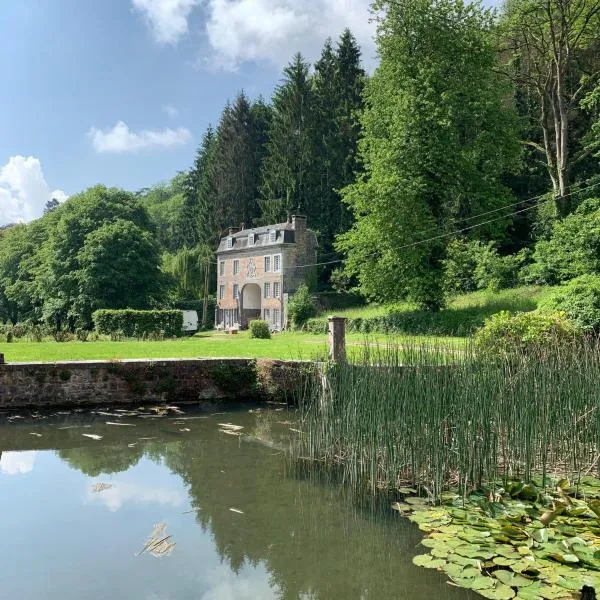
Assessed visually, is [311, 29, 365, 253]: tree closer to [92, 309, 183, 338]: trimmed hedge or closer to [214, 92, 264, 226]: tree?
[214, 92, 264, 226]: tree

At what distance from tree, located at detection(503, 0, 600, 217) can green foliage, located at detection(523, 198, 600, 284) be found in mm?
1629

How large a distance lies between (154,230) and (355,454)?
29860 mm

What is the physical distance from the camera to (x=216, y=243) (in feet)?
128

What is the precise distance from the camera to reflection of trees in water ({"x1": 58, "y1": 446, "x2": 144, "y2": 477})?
637cm

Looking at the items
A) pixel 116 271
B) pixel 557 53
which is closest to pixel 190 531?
pixel 557 53

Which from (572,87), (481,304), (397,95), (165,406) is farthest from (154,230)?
(165,406)

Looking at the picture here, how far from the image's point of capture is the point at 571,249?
63.7 ft

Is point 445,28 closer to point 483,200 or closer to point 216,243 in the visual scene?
point 483,200

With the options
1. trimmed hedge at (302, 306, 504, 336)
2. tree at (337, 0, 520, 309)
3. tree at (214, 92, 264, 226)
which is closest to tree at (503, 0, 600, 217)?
tree at (337, 0, 520, 309)

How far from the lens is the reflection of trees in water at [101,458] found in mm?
6371

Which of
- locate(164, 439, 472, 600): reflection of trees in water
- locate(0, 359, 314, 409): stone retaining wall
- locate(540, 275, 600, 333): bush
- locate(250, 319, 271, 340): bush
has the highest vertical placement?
locate(540, 275, 600, 333): bush

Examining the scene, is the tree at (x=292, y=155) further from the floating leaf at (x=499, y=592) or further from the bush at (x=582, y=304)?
the floating leaf at (x=499, y=592)

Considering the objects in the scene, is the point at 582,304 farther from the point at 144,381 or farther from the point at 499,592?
the point at 499,592

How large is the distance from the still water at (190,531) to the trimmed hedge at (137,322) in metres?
15.7
